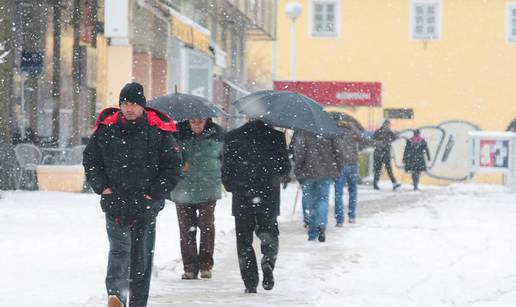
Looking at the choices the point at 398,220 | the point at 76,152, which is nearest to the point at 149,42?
the point at 76,152

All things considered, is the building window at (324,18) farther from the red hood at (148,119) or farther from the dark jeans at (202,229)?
the red hood at (148,119)

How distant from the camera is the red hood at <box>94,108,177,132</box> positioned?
7.78 meters

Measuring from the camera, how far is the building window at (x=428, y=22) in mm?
45594

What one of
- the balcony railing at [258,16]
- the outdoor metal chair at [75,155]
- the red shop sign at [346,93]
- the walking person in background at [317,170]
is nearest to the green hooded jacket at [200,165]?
the walking person in background at [317,170]

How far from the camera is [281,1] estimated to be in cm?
4572

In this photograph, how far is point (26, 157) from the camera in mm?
22953

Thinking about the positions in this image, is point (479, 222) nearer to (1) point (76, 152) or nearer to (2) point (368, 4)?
(1) point (76, 152)

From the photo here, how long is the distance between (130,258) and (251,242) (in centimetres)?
219

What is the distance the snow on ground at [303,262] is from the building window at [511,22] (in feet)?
85.7

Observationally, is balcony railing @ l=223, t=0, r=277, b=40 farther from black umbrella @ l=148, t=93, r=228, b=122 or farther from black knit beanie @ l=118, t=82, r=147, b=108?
black knit beanie @ l=118, t=82, r=147, b=108

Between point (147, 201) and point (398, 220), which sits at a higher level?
point (147, 201)

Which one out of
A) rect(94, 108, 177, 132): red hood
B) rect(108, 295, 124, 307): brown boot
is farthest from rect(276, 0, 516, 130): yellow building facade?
rect(108, 295, 124, 307): brown boot

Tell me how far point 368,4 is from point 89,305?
37877 mm

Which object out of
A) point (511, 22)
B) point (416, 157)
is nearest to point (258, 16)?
point (416, 157)
